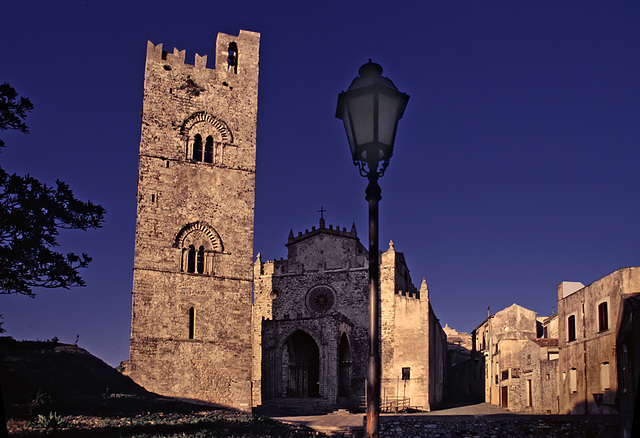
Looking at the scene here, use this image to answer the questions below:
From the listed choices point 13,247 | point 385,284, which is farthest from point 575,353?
point 13,247

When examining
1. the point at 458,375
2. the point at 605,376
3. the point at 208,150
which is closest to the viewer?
the point at 605,376

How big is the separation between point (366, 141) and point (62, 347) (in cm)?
2622

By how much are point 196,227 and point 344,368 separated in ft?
54.3

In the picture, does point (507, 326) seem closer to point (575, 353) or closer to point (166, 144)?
point (575, 353)

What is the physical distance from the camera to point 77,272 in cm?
1986

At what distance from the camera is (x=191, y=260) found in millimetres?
35531

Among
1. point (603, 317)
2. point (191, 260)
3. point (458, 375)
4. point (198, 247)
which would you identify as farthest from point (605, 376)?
point (458, 375)

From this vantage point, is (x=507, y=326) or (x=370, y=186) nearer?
(x=370, y=186)

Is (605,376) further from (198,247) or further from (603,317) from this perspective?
(198,247)

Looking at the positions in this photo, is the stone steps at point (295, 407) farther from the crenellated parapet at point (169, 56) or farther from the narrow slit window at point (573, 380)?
the crenellated parapet at point (169, 56)

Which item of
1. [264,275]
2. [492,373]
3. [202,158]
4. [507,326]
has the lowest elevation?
[492,373]

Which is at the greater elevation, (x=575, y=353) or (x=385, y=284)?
(x=385, y=284)

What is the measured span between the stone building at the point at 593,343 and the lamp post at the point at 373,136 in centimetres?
2112

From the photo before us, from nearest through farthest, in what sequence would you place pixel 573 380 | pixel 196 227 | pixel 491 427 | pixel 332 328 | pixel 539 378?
pixel 491 427 < pixel 573 380 < pixel 196 227 < pixel 539 378 < pixel 332 328
